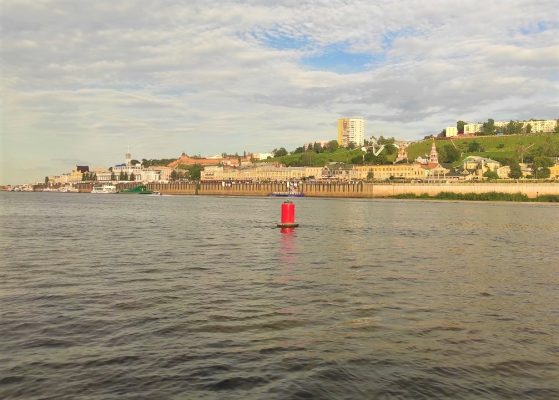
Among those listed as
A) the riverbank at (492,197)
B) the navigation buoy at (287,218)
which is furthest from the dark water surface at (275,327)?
the riverbank at (492,197)

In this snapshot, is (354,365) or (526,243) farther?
(526,243)

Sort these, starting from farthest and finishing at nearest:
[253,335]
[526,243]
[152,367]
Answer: [526,243] < [253,335] < [152,367]

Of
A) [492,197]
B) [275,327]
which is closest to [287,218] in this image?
[275,327]

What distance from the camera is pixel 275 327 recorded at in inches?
590

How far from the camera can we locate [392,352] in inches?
511

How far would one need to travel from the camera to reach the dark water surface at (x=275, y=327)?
1091cm

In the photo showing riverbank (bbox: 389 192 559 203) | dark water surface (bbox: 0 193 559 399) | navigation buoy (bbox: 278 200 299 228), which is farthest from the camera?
riverbank (bbox: 389 192 559 203)

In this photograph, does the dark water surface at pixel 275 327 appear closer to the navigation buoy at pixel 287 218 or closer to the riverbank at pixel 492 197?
the navigation buoy at pixel 287 218

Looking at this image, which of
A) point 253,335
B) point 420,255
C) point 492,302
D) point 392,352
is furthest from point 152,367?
point 420,255

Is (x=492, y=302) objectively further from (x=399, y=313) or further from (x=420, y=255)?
(x=420, y=255)

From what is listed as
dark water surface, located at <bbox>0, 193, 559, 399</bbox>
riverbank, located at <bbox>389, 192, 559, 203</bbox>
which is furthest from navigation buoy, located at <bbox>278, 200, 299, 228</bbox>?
Result: riverbank, located at <bbox>389, 192, 559, 203</bbox>

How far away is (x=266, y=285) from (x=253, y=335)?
739cm

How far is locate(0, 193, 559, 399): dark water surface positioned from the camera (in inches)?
430

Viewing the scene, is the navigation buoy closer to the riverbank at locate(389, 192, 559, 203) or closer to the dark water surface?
the dark water surface
